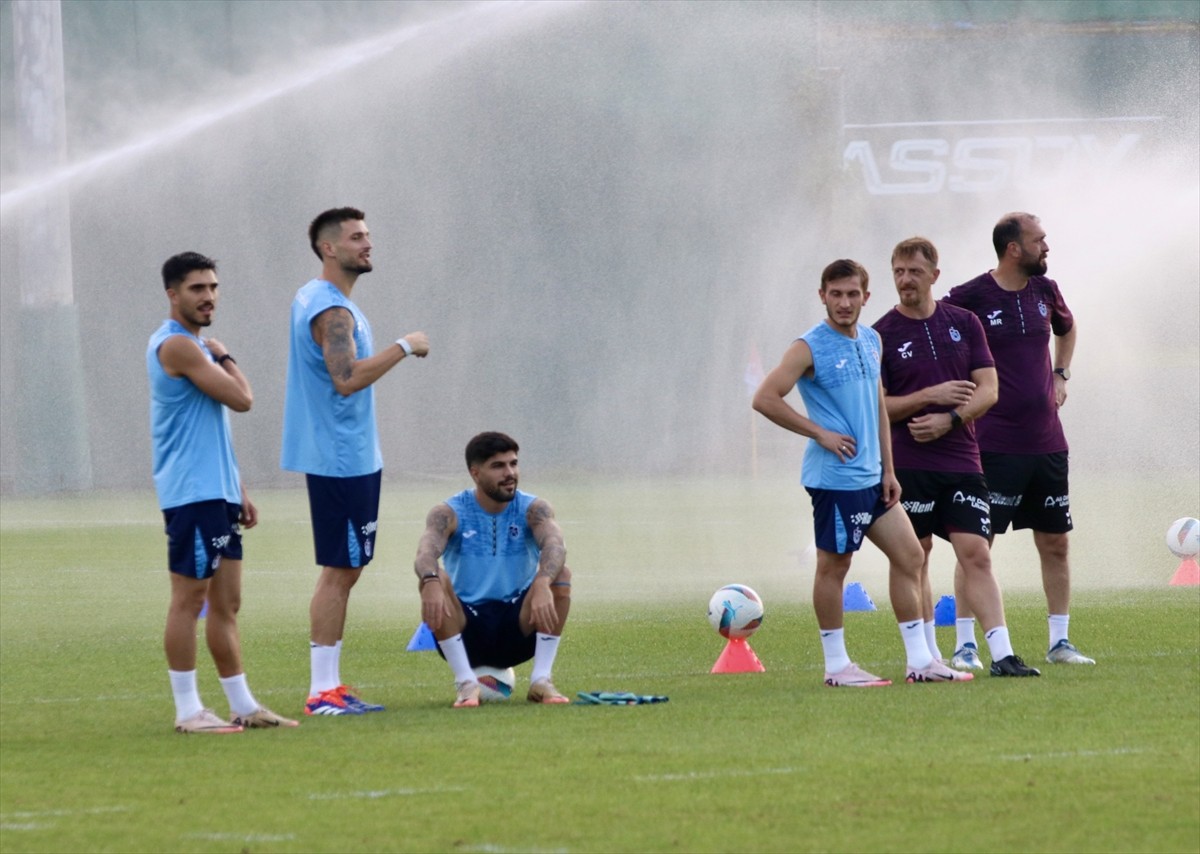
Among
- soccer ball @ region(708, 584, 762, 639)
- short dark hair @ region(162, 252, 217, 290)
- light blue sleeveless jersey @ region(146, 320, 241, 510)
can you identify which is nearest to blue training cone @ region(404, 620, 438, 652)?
soccer ball @ region(708, 584, 762, 639)

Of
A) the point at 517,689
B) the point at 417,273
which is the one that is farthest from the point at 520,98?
the point at 517,689

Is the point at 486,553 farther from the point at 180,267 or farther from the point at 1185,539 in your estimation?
the point at 1185,539

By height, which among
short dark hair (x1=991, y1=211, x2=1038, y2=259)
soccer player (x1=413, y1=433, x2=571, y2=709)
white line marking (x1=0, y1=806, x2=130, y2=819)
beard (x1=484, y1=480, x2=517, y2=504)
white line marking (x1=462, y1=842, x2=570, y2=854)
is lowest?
white line marking (x1=462, y1=842, x2=570, y2=854)

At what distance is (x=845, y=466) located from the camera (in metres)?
9.59

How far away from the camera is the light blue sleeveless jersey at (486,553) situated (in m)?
9.55

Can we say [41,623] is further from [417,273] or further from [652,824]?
[417,273]

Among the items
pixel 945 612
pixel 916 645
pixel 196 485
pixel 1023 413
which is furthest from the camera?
pixel 945 612

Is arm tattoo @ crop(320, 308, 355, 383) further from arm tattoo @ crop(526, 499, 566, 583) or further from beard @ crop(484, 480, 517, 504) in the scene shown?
arm tattoo @ crop(526, 499, 566, 583)

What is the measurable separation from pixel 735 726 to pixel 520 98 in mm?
27174

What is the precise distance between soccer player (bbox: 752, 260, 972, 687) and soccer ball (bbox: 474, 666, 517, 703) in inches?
60.1

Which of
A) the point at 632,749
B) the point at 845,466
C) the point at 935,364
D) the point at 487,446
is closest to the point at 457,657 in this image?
the point at 487,446

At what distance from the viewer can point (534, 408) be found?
3550 centimetres

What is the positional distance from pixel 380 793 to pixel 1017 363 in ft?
16.7

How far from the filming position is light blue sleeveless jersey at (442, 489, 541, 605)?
31.3 ft
